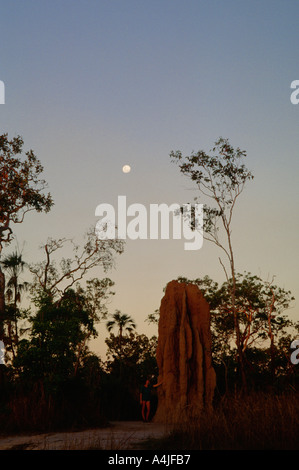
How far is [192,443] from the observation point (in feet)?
30.3

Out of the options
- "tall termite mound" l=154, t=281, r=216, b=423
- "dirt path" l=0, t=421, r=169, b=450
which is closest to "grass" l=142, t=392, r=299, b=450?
"dirt path" l=0, t=421, r=169, b=450

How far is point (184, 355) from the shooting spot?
696 inches

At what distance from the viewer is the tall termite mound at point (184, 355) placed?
1764 cm

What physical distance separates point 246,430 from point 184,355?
8938mm

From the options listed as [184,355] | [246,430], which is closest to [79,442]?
[246,430]

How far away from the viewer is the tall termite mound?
17641mm

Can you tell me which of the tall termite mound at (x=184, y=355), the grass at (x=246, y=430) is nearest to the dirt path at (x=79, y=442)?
the grass at (x=246, y=430)

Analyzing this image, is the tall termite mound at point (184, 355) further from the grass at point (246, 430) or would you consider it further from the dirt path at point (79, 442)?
the grass at point (246, 430)

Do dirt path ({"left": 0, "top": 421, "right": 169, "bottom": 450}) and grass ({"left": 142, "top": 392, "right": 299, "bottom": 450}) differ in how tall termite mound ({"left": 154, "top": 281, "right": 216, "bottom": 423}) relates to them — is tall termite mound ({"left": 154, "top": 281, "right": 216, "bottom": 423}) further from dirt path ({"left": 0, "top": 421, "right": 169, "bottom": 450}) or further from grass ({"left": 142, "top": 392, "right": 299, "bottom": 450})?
grass ({"left": 142, "top": 392, "right": 299, "bottom": 450})

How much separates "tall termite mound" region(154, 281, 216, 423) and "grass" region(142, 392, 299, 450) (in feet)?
24.6

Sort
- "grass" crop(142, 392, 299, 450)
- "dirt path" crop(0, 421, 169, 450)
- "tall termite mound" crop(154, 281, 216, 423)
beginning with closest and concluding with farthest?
"grass" crop(142, 392, 299, 450), "dirt path" crop(0, 421, 169, 450), "tall termite mound" crop(154, 281, 216, 423)

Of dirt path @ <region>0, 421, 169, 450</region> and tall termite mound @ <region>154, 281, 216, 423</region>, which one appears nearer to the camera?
dirt path @ <region>0, 421, 169, 450</region>
